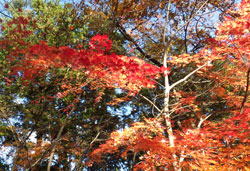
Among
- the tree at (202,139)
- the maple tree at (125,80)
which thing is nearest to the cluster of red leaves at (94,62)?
the maple tree at (125,80)

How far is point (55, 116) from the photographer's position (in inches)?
362

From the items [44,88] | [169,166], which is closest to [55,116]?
[44,88]

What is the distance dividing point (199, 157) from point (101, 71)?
3536mm

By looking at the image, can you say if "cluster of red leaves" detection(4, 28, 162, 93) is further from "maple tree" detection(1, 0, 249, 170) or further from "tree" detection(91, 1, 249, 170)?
"tree" detection(91, 1, 249, 170)

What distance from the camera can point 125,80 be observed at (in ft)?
21.3

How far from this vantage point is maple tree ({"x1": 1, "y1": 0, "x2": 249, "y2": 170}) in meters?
5.66

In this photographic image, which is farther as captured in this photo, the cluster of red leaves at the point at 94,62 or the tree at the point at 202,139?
the tree at the point at 202,139

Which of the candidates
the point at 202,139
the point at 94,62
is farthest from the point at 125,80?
the point at 202,139

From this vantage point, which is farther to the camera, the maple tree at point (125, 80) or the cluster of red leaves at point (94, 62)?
the maple tree at point (125, 80)

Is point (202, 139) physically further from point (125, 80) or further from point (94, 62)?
point (94, 62)

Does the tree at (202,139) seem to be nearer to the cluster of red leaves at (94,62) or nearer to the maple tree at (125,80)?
the maple tree at (125,80)

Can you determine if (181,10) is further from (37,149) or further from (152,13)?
(37,149)

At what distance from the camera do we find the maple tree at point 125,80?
566 centimetres

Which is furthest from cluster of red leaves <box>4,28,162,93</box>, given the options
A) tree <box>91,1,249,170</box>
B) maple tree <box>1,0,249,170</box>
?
tree <box>91,1,249,170</box>
